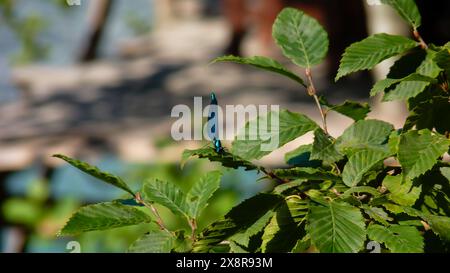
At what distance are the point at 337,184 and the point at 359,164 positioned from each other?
6 cm

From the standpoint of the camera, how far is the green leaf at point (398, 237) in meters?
1.26

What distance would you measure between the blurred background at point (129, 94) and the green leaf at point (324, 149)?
1580 millimetres

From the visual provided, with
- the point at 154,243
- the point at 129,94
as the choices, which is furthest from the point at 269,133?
the point at 129,94

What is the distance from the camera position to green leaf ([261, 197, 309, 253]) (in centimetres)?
135

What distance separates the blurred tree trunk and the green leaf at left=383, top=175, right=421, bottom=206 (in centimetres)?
1412

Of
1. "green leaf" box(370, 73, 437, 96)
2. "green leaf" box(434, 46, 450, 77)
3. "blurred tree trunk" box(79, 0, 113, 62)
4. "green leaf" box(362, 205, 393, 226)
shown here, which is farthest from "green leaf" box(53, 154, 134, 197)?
"blurred tree trunk" box(79, 0, 113, 62)

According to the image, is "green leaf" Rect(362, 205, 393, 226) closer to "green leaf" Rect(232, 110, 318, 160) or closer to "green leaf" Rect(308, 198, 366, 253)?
"green leaf" Rect(308, 198, 366, 253)

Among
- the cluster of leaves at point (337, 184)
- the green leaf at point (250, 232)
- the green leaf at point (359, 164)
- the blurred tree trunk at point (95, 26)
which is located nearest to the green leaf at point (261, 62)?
the cluster of leaves at point (337, 184)

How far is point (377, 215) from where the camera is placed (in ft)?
4.34

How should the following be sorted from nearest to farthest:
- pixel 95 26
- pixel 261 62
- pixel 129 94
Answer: pixel 261 62
pixel 129 94
pixel 95 26

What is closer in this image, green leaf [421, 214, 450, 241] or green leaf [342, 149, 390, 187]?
green leaf [421, 214, 450, 241]

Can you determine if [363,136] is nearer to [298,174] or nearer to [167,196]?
[298,174]

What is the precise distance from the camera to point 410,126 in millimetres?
1547
